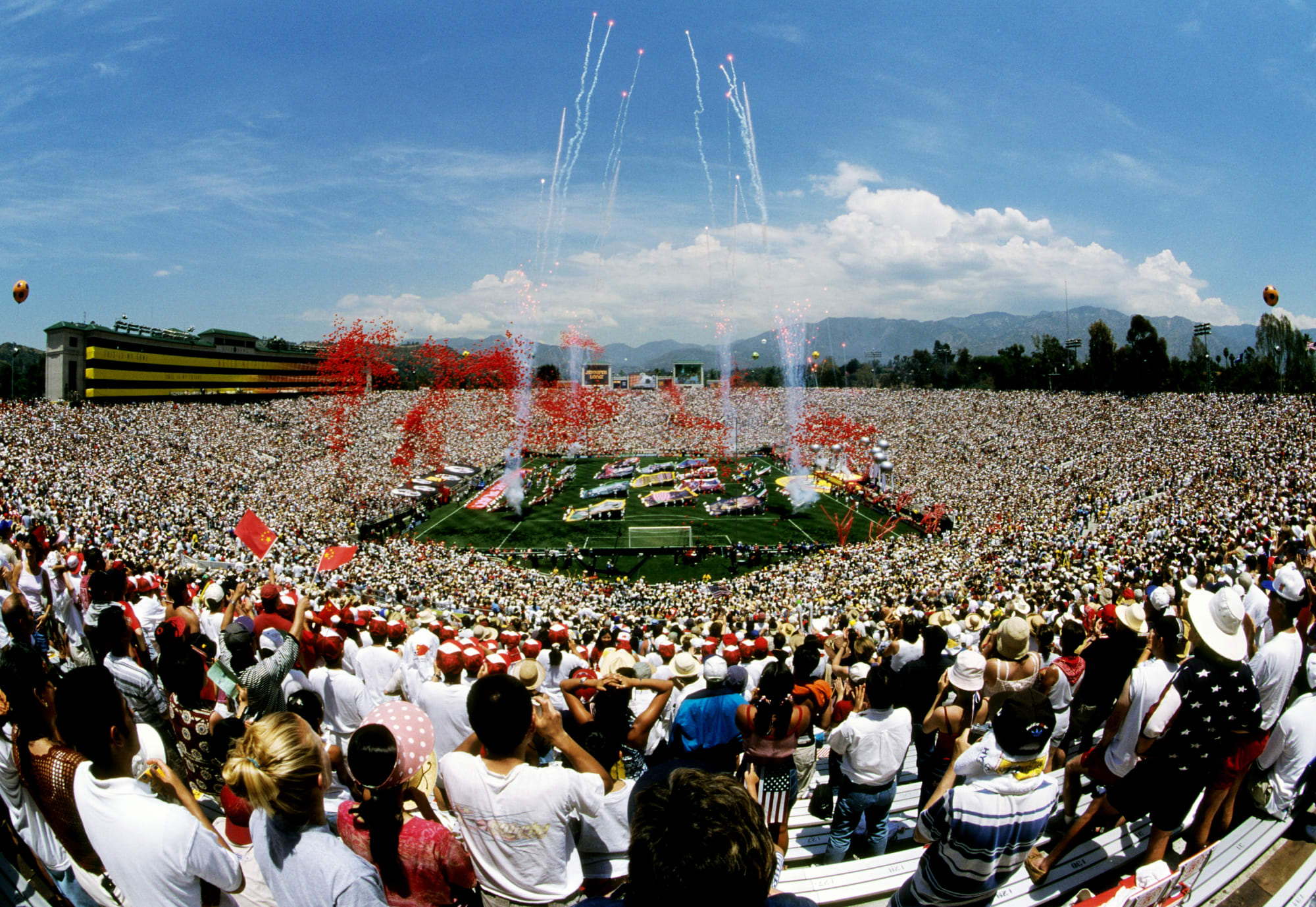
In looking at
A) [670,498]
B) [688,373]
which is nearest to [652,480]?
[670,498]

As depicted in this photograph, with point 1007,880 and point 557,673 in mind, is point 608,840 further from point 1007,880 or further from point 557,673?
point 557,673

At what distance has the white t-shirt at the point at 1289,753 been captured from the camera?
365cm

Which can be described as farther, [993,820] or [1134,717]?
[1134,717]

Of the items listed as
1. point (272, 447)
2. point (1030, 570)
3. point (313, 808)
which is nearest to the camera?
point (313, 808)

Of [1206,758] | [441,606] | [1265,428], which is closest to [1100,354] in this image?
[1265,428]

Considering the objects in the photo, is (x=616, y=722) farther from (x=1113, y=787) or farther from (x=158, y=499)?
(x=158, y=499)

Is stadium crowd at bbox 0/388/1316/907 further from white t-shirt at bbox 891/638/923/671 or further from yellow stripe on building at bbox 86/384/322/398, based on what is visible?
yellow stripe on building at bbox 86/384/322/398

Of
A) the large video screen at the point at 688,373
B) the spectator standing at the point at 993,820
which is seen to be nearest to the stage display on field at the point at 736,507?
the spectator standing at the point at 993,820

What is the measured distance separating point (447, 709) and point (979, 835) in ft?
9.87

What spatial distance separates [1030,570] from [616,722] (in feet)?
62.1

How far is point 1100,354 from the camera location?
65438mm

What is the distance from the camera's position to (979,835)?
2.71m

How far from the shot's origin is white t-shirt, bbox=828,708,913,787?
3902 millimetres

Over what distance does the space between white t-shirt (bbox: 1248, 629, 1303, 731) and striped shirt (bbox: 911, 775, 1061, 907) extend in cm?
217
